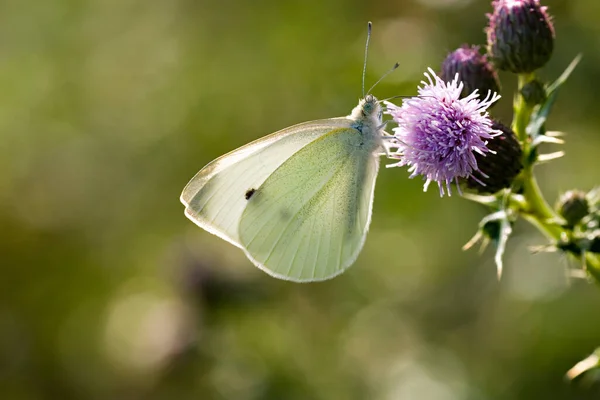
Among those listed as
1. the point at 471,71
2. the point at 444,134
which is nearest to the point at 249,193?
the point at 444,134

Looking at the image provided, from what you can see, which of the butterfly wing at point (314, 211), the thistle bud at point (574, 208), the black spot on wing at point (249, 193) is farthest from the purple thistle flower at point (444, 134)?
the black spot on wing at point (249, 193)

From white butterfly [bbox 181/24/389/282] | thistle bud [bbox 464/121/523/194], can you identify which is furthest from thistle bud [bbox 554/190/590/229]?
white butterfly [bbox 181/24/389/282]

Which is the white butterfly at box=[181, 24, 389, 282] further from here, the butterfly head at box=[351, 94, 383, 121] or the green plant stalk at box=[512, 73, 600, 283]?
the green plant stalk at box=[512, 73, 600, 283]

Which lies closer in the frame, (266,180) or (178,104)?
(266,180)

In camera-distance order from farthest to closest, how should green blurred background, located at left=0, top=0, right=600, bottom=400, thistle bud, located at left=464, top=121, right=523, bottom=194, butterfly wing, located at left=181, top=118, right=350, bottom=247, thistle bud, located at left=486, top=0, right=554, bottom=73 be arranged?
1. green blurred background, located at left=0, top=0, right=600, bottom=400
2. butterfly wing, located at left=181, top=118, right=350, bottom=247
3. thistle bud, located at left=486, top=0, right=554, bottom=73
4. thistle bud, located at left=464, top=121, right=523, bottom=194

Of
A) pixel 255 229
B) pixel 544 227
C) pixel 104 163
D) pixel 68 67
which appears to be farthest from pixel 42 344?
pixel 544 227

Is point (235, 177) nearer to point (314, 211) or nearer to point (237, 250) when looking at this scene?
point (314, 211)

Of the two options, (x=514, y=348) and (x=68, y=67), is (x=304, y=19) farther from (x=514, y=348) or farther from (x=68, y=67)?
(x=514, y=348)
